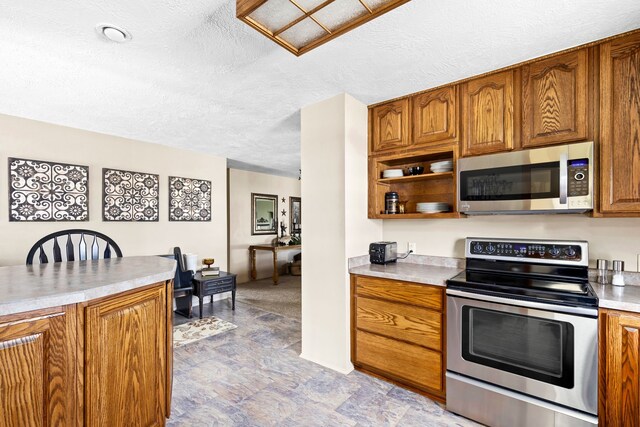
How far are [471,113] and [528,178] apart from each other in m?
0.63

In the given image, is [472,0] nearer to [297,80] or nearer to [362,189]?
[297,80]

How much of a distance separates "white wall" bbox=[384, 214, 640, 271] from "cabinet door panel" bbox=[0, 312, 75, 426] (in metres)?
2.50

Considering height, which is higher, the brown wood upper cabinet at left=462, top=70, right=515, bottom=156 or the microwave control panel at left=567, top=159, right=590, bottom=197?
the brown wood upper cabinet at left=462, top=70, right=515, bottom=156

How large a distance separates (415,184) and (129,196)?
11.5 ft

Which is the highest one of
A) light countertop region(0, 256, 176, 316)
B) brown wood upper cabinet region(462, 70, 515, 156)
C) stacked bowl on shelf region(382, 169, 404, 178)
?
brown wood upper cabinet region(462, 70, 515, 156)

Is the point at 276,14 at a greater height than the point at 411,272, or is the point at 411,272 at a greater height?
the point at 276,14

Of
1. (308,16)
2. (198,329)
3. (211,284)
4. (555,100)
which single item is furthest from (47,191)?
(555,100)

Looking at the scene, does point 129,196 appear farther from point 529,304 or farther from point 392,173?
point 529,304

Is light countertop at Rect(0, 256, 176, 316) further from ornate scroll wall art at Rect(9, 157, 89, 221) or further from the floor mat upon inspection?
ornate scroll wall art at Rect(9, 157, 89, 221)

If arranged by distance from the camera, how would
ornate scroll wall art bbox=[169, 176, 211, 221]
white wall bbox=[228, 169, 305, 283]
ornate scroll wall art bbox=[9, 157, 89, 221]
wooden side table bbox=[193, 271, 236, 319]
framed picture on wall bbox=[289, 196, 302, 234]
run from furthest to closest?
framed picture on wall bbox=[289, 196, 302, 234] < white wall bbox=[228, 169, 305, 283] < ornate scroll wall art bbox=[169, 176, 211, 221] < wooden side table bbox=[193, 271, 236, 319] < ornate scroll wall art bbox=[9, 157, 89, 221]

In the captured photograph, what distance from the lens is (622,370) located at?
1.54 m

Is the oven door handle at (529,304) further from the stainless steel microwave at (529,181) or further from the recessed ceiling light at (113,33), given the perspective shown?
the recessed ceiling light at (113,33)

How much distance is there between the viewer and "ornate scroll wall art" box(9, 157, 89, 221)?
3068 millimetres

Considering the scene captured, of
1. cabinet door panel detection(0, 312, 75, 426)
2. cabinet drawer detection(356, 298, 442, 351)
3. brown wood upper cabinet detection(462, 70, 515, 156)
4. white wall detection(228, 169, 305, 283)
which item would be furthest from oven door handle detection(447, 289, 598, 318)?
white wall detection(228, 169, 305, 283)
